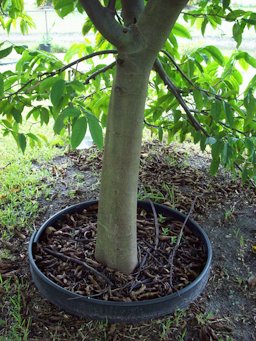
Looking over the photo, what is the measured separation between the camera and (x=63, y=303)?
158 cm

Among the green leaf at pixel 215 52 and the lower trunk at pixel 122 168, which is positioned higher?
the green leaf at pixel 215 52

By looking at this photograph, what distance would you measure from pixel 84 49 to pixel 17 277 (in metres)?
1.12

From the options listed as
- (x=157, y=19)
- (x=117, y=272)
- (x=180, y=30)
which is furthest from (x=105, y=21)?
(x=117, y=272)

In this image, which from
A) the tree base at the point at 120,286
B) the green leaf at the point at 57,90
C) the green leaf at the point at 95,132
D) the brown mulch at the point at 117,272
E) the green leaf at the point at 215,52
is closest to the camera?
the green leaf at the point at 95,132

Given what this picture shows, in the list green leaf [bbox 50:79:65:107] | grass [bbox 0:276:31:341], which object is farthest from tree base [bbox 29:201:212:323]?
green leaf [bbox 50:79:65:107]

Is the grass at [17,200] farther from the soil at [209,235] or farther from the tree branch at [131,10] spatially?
the tree branch at [131,10]

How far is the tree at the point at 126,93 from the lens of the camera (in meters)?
1.19

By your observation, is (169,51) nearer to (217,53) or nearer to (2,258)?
(217,53)

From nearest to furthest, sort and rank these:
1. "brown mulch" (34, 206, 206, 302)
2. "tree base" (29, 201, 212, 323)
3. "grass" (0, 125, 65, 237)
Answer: "tree base" (29, 201, 212, 323), "brown mulch" (34, 206, 206, 302), "grass" (0, 125, 65, 237)

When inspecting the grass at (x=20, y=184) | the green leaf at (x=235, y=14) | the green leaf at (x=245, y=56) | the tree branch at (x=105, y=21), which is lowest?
the grass at (x=20, y=184)

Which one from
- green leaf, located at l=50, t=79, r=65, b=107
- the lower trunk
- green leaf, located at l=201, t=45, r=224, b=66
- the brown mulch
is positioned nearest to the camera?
green leaf, located at l=50, t=79, r=65, b=107

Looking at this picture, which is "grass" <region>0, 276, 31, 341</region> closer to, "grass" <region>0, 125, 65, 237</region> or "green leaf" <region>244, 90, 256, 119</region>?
"grass" <region>0, 125, 65, 237</region>

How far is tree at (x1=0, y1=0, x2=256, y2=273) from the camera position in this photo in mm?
1192

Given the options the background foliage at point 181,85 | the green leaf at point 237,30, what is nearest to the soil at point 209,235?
the background foliage at point 181,85
